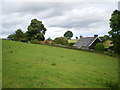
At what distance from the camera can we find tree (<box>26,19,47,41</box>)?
57.4 m

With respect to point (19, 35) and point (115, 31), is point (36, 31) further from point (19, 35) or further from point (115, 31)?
point (115, 31)

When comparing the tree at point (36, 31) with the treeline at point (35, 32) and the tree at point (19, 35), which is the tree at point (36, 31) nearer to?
the treeline at point (35, 32)

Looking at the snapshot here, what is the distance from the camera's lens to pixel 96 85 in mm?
7730

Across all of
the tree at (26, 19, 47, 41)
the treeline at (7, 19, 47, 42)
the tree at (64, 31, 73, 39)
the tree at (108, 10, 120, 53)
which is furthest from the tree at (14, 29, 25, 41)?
the tree at (64, 31, 73, 39)

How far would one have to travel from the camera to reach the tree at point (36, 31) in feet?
188

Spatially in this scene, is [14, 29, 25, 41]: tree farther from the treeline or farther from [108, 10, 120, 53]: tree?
[108, 10, 120, 53]: tree

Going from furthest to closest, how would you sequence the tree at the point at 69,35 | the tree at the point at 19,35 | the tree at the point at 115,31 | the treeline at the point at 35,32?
the tree at the point at 69,35
the treeline at the point at 35,32
the tree at the point at 19,35
the tree at the point at 115,31

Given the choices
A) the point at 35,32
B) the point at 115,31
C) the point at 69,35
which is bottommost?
the point at 115,31

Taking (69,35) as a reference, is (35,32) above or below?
below

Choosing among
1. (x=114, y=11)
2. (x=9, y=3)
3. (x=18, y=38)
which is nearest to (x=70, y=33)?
(x=18, y=38)

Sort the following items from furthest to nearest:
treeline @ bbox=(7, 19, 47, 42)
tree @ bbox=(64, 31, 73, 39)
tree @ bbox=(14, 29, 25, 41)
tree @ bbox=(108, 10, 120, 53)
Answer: tree @ bbox=(64, 31, 73, 39), treeline @ bbox=(7, 19, 47, 42), tree @ bbox=(14, 29, 25, 41), tree @ bbox=(108, 10, 120, 53)

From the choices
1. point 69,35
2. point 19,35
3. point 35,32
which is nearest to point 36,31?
point 35,32

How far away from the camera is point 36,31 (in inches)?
2287

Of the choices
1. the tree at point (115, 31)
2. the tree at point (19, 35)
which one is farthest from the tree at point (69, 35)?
the tree at point (115, 31)
